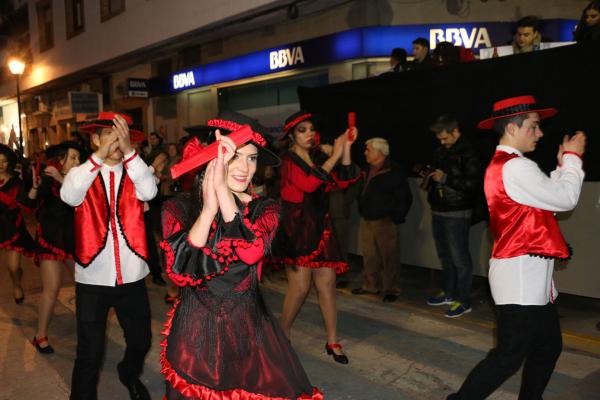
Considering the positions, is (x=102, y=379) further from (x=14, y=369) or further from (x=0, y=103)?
(x=0, y=103)

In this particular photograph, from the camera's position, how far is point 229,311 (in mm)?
2355

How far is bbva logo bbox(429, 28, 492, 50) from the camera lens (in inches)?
387

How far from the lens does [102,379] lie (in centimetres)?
446

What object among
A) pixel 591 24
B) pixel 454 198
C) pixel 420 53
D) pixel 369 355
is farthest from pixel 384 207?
pixel 591 24

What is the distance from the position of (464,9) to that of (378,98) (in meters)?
4.12

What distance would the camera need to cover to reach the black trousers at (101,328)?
3.29 m

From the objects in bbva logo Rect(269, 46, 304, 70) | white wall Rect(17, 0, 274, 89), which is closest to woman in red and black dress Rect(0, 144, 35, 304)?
white wall Rect(17, 0, 274, 89)

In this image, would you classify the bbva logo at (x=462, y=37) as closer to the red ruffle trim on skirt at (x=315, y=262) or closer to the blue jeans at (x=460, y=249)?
the blue jeans at (x=460, y=249)

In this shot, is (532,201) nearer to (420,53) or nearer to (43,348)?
(43,348)

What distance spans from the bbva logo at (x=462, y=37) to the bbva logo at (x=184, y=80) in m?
6.91

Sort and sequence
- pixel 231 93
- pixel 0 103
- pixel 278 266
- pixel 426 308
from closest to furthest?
pixel 278 266 < pixel 426 308 < pixel 231 93 < pixel 0 103

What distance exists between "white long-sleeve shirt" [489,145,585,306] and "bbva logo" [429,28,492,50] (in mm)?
7259

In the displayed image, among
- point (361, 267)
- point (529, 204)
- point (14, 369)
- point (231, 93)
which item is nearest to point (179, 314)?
point (529, 204)

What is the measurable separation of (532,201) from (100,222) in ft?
8.64
